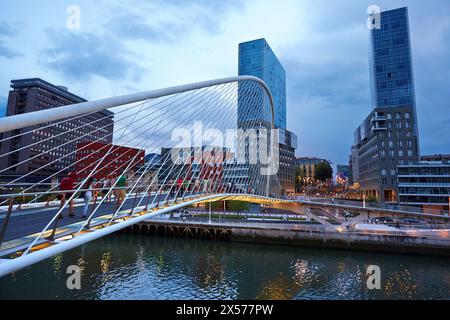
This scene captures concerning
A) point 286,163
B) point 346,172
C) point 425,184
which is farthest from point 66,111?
point 346,172

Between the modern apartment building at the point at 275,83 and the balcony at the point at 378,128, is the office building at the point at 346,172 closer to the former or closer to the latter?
the modern apartment building at the point at 275,83

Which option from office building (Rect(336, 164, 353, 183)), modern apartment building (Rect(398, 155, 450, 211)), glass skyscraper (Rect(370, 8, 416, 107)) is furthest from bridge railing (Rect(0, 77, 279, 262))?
office building (Rect(336, 164, 353, 183))

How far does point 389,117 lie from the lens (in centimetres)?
5134

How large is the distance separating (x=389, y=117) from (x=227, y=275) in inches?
1910

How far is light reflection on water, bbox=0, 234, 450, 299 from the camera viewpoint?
12758 millimetres

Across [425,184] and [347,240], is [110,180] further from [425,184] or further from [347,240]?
[425,184]

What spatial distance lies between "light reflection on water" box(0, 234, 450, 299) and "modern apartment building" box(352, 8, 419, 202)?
3424 cm

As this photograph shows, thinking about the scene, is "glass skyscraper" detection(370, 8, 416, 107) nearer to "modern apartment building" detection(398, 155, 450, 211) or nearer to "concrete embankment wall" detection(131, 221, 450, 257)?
"modern apartment building" detection(398, 155, 450, 211)

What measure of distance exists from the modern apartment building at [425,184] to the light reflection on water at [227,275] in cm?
2967

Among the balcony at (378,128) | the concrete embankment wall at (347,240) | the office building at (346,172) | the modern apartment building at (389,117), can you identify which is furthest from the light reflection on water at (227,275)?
the office building at (346,172)

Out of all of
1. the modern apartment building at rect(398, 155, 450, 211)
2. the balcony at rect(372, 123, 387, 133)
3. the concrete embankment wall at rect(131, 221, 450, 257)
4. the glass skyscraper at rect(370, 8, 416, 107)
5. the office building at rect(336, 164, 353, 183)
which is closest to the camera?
the concrete embankment wall at rect(131, 221, 450, 257)

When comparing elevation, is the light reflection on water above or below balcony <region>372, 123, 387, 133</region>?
below

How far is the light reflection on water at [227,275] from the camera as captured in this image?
12758 mm
